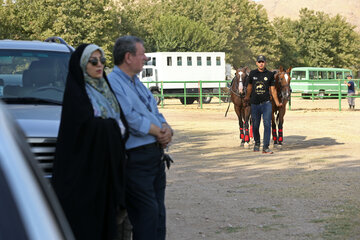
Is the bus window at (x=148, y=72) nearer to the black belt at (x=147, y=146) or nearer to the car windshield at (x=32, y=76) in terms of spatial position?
the car windshield at (x=32, y=76)

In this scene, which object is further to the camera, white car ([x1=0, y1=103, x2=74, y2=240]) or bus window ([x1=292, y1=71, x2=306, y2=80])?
bus window ([x1=292, y1=71, x2=306, y2=80])

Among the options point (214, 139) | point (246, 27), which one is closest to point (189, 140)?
point (214, 139)

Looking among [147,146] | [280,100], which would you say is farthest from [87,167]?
[280,100]

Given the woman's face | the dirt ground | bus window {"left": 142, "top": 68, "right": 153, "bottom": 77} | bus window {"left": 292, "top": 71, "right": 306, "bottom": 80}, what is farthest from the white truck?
the woman's face

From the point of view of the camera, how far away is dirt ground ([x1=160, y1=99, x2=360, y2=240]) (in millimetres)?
6914

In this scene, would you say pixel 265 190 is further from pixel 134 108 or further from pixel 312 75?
pixel 312 75

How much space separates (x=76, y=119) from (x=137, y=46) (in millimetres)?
870

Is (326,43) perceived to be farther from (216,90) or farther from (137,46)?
(137,46)

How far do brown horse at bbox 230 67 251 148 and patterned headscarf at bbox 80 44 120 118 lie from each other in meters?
10.8

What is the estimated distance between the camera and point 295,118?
82.2 feet

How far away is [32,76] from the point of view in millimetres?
6105

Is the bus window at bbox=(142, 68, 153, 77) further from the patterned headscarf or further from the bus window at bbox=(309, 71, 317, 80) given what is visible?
the patterned headscarf

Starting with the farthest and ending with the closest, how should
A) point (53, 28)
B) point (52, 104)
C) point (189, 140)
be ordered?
point (53, 28)
point (189, 140)
point (52, 104)

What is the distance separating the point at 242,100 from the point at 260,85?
8.82ft
